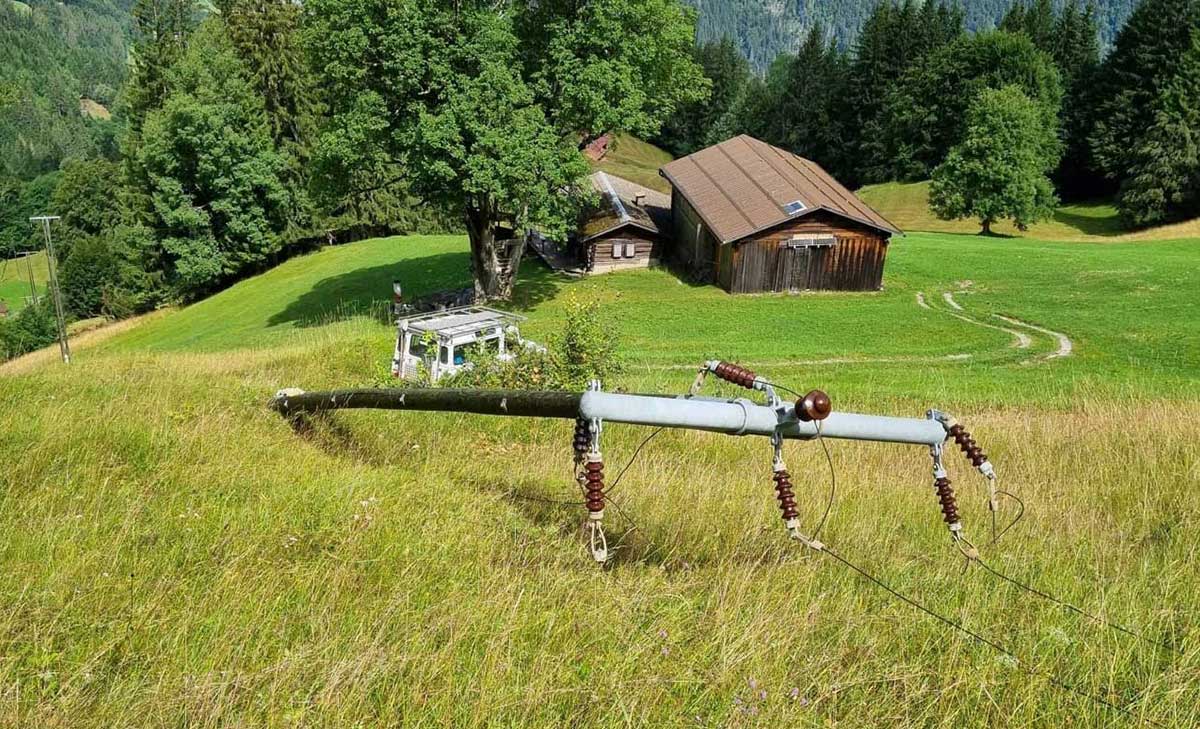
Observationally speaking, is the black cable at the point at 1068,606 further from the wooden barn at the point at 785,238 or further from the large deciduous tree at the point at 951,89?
the large deciduous tree at the point at 951,89

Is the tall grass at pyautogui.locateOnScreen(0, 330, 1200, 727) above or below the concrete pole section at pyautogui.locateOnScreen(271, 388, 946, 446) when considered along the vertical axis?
below

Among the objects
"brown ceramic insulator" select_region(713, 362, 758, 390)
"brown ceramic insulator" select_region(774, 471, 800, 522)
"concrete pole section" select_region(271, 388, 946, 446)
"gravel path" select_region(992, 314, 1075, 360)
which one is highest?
"brown ceramic insulator" select_region(713, 362, 758, 390)

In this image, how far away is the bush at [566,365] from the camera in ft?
42.7

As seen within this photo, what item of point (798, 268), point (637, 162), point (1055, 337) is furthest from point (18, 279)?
point (1055, 337)

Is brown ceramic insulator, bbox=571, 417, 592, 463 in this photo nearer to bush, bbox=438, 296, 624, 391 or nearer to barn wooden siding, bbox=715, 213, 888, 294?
bush, bbox=438, 296, 624, 391

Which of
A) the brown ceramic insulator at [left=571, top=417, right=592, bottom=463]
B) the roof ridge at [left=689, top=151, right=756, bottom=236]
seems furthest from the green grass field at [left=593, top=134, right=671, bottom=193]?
the brown ceramic insulator at [left=571, top=417, right=592, bottom=463]

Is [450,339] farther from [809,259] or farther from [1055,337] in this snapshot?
[809,259]

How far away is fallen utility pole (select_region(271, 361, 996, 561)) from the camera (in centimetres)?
302

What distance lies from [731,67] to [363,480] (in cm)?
12212

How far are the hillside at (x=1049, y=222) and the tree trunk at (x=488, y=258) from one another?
44.7m

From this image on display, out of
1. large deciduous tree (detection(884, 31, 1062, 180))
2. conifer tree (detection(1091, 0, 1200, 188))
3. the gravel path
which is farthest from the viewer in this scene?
large deciduous tree (detection(884, 31, 1062, 180))

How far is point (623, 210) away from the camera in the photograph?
138 ft

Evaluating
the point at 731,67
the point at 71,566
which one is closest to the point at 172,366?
the point at 71,566

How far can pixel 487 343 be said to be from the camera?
1664cm
